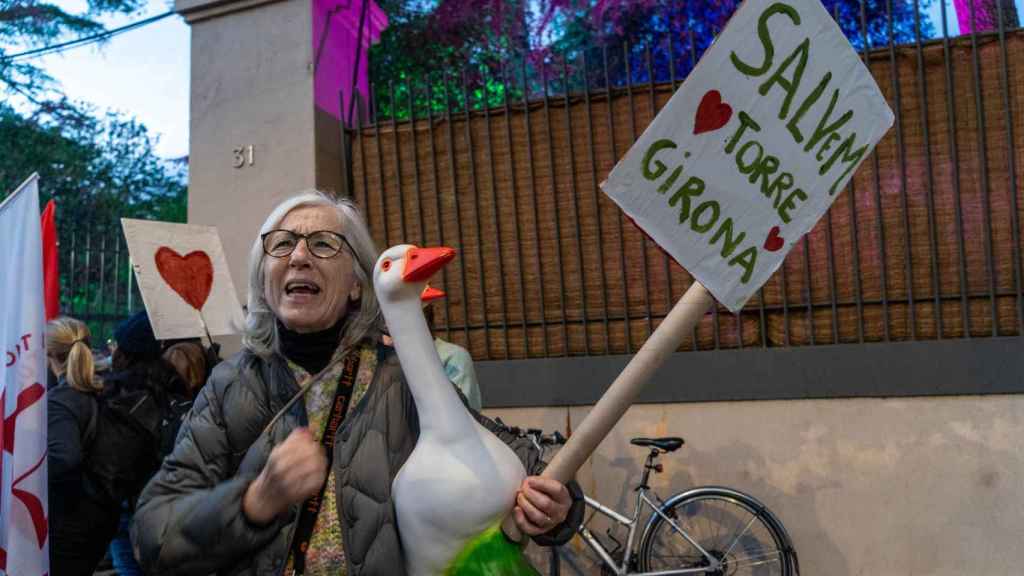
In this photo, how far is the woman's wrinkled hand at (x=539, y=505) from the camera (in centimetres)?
165

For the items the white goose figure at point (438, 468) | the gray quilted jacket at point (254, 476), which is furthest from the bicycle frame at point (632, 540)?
the white goose figure at point (438, 468)

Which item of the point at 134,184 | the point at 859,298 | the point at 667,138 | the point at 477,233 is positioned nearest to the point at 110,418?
the point at 477,233

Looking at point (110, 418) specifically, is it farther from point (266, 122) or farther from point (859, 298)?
point (859, 298)

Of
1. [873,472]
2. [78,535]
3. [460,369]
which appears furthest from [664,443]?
[78,535]

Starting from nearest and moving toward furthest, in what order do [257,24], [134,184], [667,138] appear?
[667,138] → [257,24] → [134,184]

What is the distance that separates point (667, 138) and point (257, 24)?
507 cm

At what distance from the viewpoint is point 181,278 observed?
4.50 m

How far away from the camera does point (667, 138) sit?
1641 millimetres

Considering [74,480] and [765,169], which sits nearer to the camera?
[765,169]

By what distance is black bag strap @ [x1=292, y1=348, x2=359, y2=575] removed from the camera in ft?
5.69

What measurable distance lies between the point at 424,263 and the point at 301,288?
14.4 inches

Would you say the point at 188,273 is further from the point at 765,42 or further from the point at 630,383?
the point at 765,42

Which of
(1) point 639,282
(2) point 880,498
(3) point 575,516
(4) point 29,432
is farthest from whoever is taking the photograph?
(1) point 639,282

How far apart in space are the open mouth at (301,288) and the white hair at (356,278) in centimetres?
10
